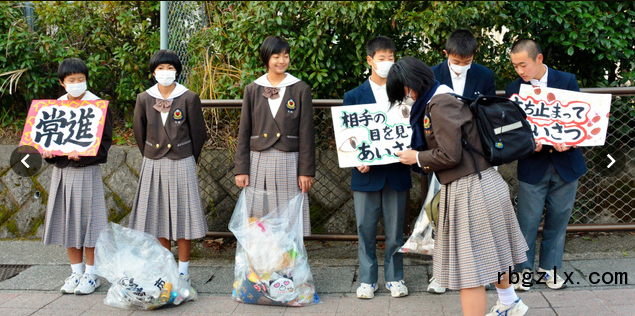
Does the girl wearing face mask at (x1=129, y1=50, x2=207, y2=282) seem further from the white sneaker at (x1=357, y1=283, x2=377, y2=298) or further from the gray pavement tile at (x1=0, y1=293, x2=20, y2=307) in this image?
the white sneaker at (x1=357, y1=283, x2=377, y2=298)

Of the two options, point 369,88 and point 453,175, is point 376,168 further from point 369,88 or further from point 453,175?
point 453,175

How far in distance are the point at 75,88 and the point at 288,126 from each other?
176 centimetres

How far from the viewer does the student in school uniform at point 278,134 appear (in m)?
4.21

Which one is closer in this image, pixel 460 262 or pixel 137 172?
pixel 460 262

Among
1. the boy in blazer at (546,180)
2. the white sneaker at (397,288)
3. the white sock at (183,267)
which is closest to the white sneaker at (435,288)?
the white sneaker at (397,288)

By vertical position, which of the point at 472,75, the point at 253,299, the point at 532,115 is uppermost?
the point at 472,75

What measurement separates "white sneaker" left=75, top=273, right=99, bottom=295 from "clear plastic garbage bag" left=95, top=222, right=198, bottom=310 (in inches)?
13.7

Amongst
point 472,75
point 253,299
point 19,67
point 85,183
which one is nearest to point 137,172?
point 85,183

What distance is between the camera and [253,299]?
13.3 feet

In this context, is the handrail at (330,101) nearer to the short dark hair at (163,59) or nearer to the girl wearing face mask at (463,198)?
the short dark hair at (163,59)

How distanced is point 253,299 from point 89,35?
178 inches

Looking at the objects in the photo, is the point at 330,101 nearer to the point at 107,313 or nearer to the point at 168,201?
the point at 168,201

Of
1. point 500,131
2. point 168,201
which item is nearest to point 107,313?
point 168,201

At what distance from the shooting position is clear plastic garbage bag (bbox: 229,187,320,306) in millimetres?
3973
